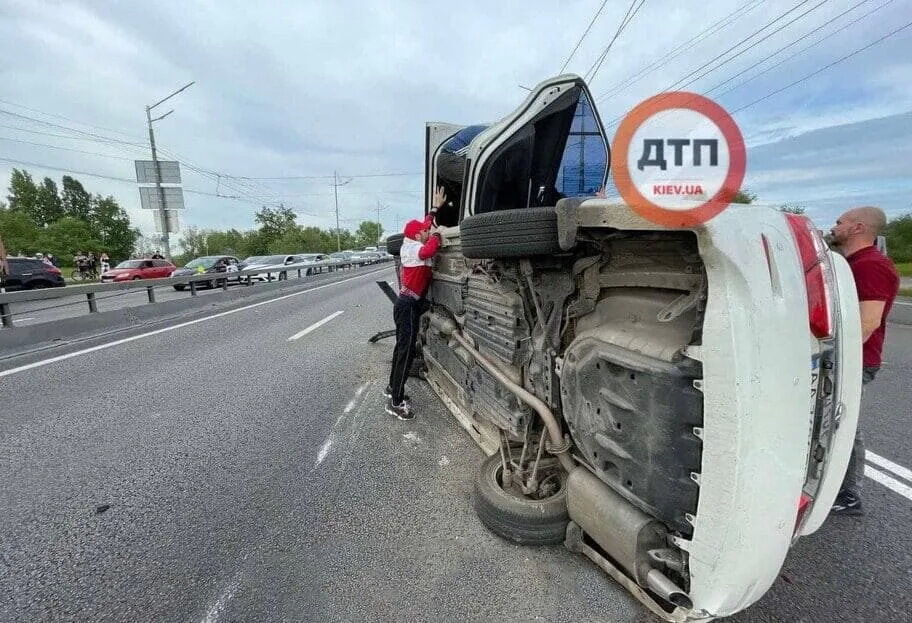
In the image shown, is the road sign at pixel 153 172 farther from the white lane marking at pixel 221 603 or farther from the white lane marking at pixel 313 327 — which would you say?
the white lane marking at pixel 221 603

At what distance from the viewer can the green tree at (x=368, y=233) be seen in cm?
9973

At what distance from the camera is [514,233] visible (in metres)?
1.77

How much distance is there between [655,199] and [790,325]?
1.79 feet

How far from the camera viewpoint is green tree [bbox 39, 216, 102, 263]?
145ft

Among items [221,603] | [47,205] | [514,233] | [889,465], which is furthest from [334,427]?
[47,205]

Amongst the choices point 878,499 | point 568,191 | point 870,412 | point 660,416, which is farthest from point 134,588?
point 870,412

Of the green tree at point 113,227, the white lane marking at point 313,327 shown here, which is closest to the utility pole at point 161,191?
the white lane marking at point 313,327

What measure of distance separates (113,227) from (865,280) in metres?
75.5

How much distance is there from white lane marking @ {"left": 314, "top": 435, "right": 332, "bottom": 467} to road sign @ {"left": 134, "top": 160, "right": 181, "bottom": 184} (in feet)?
72.9

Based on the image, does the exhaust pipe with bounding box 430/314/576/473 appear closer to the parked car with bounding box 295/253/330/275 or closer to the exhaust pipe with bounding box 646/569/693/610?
the exhaust pipe with bounding box 646/569/693/610

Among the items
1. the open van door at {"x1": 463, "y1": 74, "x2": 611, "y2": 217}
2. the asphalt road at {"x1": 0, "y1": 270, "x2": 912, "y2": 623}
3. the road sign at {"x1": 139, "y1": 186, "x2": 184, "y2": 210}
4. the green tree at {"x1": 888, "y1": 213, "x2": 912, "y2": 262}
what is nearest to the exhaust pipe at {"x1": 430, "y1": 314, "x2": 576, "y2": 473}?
the asphalt road at {"x1": 0, "y1": 270, "x2": 912, "y2": 623}

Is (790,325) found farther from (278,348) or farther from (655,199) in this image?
(278,348)

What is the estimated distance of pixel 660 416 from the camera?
4.61 ft

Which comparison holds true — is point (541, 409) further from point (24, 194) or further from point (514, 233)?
point (24, 194)
